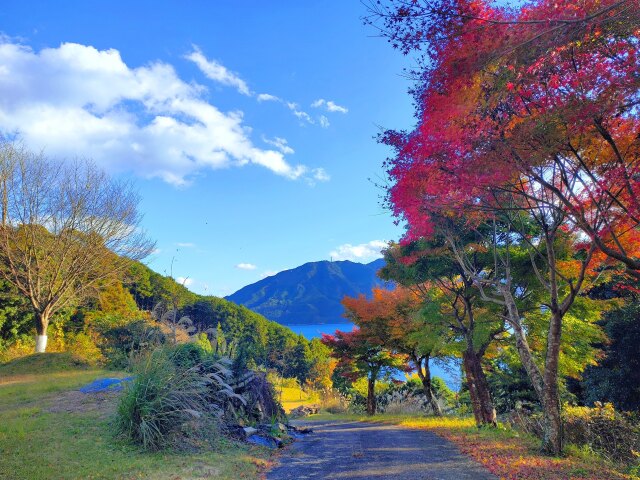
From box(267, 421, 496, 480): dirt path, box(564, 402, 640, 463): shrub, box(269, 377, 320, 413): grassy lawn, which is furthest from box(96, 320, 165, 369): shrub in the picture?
box(564, 402, 640, 463): shrub

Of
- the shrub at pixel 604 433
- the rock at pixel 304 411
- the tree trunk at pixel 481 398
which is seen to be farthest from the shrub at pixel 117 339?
the shrub at pixel 604 433

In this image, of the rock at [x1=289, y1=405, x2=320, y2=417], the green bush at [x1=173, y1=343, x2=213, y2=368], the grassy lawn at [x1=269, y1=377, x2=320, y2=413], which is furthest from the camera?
the grassy lawn at [x1=269, y1=377, x2=320, y2=413]

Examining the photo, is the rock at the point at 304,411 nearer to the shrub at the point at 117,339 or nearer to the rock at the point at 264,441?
the shrub at the point at 117,339

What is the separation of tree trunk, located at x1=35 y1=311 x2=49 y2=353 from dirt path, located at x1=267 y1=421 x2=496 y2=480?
14027 millimetres

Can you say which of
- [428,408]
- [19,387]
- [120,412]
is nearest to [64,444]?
[120,412]

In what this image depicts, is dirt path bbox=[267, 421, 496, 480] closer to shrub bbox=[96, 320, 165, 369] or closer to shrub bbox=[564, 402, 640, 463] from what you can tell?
shrub bbox=[564, 402, 640, 463]

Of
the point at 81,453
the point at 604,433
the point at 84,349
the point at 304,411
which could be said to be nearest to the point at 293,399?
the point at 304,411

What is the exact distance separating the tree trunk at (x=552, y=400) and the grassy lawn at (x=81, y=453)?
204 inches

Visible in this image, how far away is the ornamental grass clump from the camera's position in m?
6.87

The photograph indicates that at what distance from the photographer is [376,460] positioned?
7.28 metres

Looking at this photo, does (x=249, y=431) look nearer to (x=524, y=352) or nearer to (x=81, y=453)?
(x=81, y=453)

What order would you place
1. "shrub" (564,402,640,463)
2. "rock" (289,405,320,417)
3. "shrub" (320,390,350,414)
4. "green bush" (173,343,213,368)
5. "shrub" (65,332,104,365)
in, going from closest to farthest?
1. "shrub" (564,402,640,463)
2. "green bush" (173,343,213,368)
3. "shrub" (65,332,104,365)
4. "rock" (289,405,320,417)
5. "shrub" (320,390,350,414)

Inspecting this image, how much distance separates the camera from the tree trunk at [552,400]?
709 cm

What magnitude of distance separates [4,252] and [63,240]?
224 cm
